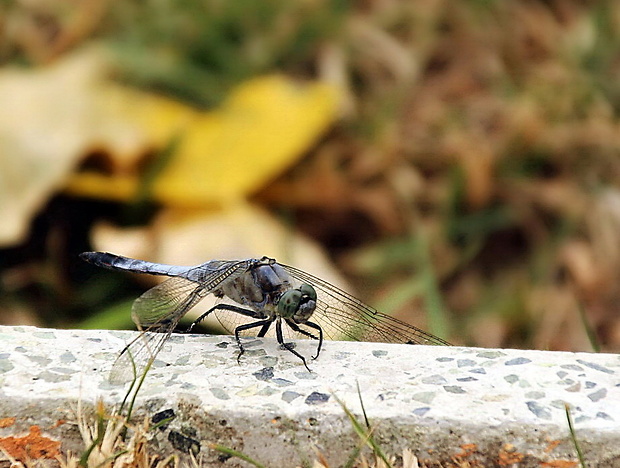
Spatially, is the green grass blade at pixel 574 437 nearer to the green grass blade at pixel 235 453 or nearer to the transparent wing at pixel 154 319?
the green grass blade at pixel 235 453

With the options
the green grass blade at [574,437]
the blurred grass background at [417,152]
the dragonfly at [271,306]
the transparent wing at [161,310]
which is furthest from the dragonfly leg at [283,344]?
the blurred grass background at [417,152]

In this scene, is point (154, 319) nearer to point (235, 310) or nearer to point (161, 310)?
point (161, 310)

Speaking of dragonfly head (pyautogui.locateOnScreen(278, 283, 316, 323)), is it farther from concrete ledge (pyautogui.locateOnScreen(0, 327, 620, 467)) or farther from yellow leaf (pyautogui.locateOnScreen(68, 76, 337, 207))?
yellow leaf (pyautogui.locateOnScreen(68, 76, 337, 207))

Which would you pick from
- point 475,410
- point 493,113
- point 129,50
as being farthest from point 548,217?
point 475,410

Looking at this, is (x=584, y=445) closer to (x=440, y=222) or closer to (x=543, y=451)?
(x=543, y=451)

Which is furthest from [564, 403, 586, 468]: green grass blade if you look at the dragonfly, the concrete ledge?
the dragonfly
